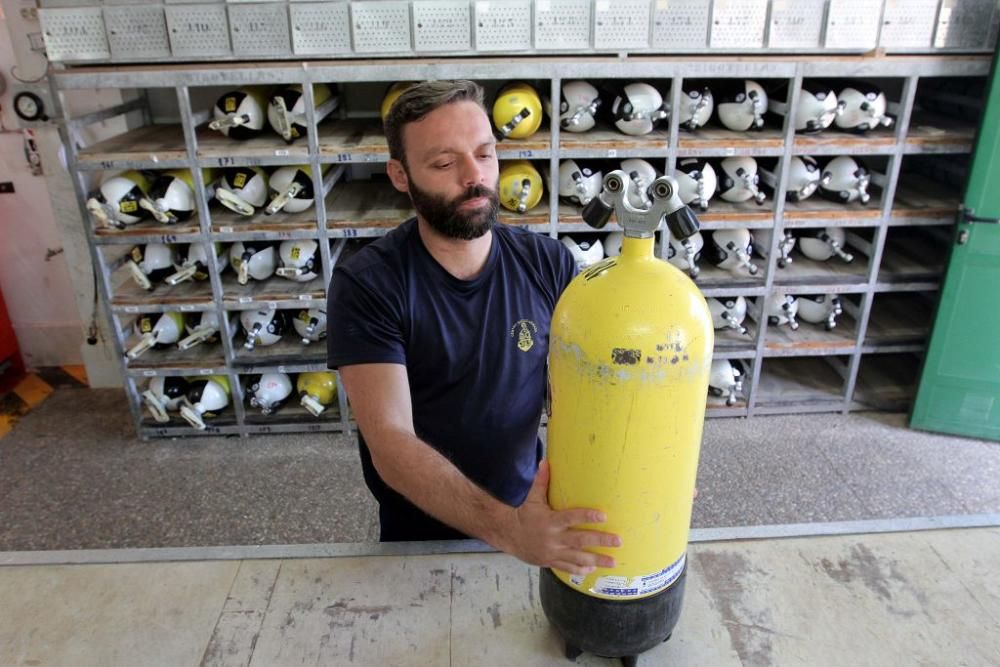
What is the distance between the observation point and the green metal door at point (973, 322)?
123 inches

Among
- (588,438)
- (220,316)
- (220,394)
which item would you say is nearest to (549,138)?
(220,316)

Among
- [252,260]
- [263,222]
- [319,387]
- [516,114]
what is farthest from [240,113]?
[319,387]

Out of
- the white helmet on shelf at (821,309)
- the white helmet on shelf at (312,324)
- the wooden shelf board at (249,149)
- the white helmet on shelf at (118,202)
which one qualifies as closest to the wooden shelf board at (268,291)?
the white helmet on shelf at (312,324)

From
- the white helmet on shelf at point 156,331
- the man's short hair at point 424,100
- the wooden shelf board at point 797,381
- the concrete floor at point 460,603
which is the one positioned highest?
the man's short hair at point 424,100

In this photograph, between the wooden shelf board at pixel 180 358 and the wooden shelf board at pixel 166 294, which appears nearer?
the wooden shelf board at pixel 166 294

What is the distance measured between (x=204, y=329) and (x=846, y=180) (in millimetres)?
3199

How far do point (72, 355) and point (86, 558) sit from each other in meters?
3.52

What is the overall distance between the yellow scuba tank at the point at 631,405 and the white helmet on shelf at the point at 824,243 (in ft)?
9.82

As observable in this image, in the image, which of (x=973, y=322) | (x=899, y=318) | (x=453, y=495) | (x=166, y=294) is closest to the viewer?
(x=453, y=495)

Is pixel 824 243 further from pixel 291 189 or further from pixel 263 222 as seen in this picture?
pixel 263 222

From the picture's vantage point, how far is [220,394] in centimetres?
358

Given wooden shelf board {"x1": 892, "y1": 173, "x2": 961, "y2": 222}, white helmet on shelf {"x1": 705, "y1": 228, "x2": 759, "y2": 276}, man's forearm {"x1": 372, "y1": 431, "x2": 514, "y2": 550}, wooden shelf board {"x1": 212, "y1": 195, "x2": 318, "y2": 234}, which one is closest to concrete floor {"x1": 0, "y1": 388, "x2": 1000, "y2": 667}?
man's forearm {"x1": 372, "y1": 431, "x2": 514, "y2": 550}

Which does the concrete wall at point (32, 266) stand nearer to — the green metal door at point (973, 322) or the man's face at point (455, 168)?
the man's face at point (455, 168)

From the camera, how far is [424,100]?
1.54 m
